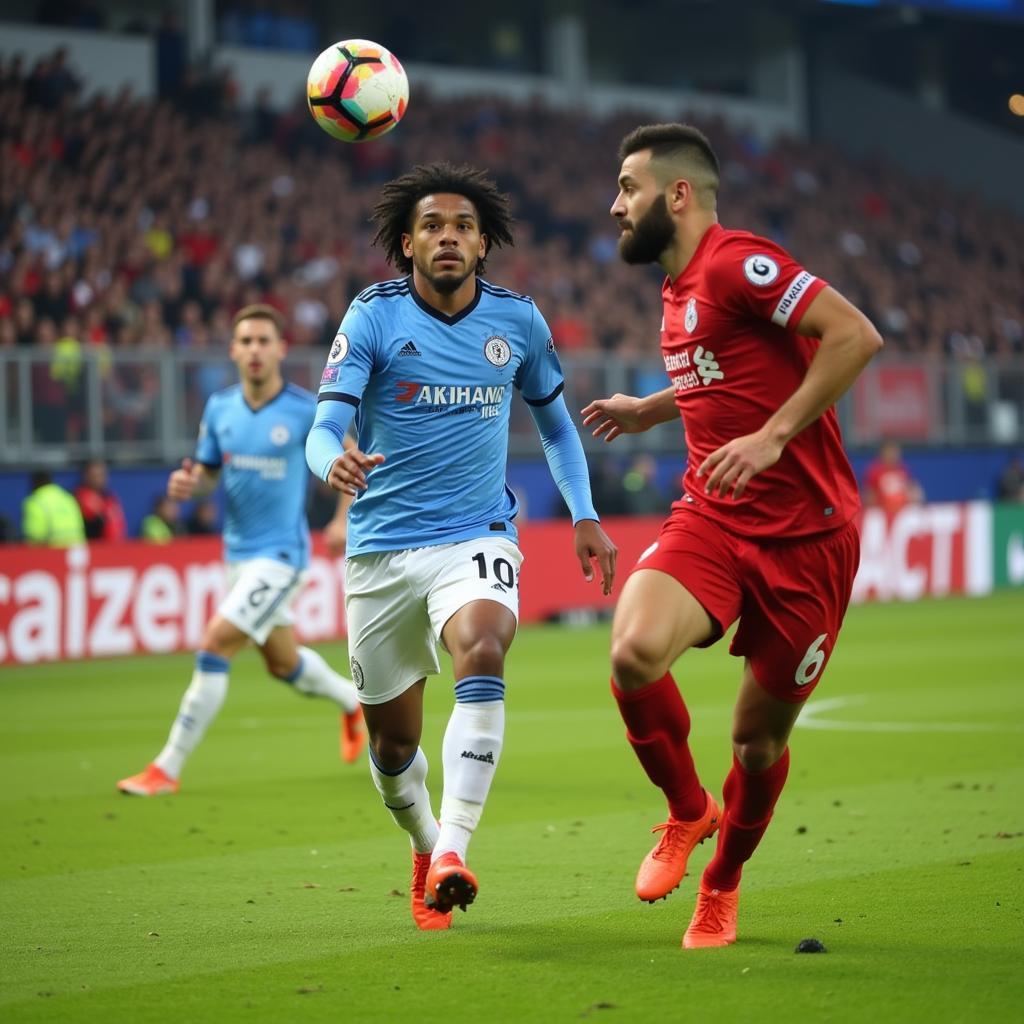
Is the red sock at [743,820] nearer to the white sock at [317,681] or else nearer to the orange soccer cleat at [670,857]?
the orange soccer cleat at [670,857]

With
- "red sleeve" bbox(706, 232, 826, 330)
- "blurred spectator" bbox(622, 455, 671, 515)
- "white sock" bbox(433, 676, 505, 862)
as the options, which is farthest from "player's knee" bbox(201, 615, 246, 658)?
"blurred spectator" bbox(622, 455, 671, 515)

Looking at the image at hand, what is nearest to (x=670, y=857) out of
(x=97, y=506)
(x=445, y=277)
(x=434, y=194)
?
(x=445, y=277)

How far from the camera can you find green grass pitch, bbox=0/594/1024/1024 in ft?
16.9

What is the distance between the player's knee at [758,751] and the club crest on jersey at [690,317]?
131cm

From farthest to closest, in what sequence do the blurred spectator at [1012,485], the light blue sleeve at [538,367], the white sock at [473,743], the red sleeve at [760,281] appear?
the blurred spectator at [1012,485]
the light blue sleeve at [538,367]
the white sock at [473,743]
the red sleeve at [760,281]

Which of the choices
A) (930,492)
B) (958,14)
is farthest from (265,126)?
(958,14)

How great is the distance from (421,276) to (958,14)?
34.2 metres

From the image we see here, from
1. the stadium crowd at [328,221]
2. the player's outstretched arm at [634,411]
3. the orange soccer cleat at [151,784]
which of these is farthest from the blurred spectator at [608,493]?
the player's outstretched arm at [634,411]

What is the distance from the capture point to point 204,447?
1108 cm

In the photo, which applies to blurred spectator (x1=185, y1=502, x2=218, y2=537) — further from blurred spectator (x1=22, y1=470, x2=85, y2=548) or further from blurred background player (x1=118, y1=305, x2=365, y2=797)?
blurred background player (x1=118, y1=305, x2=365, y2=797)

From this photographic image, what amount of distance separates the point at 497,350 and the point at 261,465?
4.77 metres

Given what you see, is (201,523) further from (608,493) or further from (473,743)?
(473,743)

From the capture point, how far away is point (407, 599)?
20.9 ft

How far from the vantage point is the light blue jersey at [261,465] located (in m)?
11.1
